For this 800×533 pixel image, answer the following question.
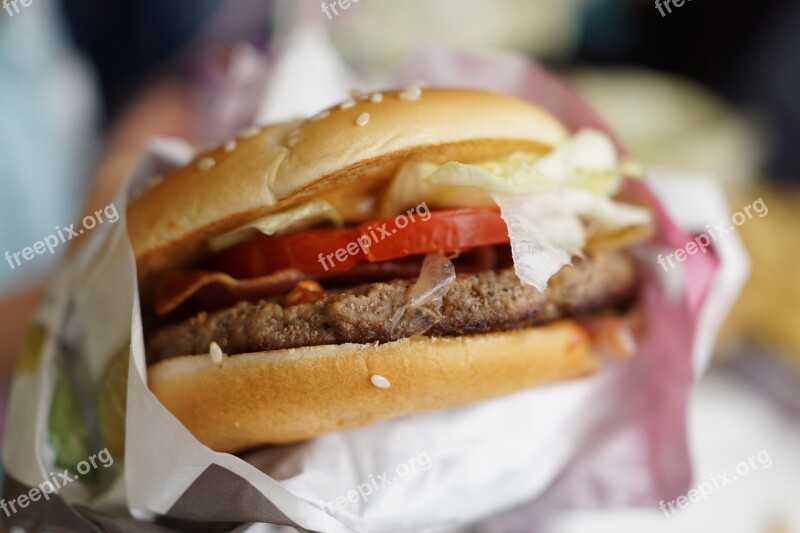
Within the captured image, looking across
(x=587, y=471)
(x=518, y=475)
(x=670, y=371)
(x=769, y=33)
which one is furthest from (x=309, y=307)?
(x=769, y=33)

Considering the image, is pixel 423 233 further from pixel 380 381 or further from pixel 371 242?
pixel 380 381

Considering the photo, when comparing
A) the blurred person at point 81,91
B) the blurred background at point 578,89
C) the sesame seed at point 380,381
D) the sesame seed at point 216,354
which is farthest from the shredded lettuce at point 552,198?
the blurred person at point 81,91

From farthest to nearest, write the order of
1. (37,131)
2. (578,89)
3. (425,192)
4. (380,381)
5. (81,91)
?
(578,89), (81,91), (37,131), (425,192), (380,381)

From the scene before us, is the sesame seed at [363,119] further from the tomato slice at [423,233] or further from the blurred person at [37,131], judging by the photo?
the blurred person at [37,131]

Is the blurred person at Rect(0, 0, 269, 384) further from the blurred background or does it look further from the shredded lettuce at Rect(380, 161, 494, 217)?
the shredded lettuce at Rect(380, 161, 494, 217)

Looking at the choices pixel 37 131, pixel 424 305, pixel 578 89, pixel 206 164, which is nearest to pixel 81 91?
pixel 37 131

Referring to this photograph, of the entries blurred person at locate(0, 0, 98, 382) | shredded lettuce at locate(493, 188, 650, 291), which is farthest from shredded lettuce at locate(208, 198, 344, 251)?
blurred person at locate(0, 0, 98, 382)

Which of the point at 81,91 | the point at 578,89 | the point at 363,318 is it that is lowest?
the point at 578,89
